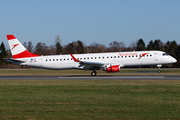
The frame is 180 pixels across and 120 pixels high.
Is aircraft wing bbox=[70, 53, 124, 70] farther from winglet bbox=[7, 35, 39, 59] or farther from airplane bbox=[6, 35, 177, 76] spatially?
winglet bbox=[7, 35, 39, 59]

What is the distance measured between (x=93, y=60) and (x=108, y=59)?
239 centimetres

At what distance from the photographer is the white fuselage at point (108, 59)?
34.1 m

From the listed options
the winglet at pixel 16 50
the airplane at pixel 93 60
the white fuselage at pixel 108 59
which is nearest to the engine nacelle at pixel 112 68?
the airplane at pixel 93 60

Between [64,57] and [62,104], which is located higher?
[64,57]

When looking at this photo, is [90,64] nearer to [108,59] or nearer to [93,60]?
[93,60]

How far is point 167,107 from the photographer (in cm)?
1059

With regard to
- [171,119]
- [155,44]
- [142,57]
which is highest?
[155,44]

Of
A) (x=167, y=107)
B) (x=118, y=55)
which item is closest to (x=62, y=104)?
(x=167, y=107)

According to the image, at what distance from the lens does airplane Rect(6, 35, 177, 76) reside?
111ft

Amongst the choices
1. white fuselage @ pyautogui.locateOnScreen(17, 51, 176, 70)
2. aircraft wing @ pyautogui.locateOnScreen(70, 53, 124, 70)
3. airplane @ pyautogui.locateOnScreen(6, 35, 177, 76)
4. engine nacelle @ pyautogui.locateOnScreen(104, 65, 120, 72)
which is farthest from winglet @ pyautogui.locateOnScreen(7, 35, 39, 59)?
engine nacelle @ pyautogui.locateOnScreen(104, 65, 120, 72)

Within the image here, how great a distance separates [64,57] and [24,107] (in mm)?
24903

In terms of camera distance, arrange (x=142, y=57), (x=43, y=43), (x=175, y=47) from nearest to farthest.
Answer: (x=142, y=57) → (x=175, y=47) → (x=43, y=43)

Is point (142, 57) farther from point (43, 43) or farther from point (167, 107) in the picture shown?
point (43, 43)

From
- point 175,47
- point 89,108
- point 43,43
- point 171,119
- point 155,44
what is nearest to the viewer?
point 171,119
